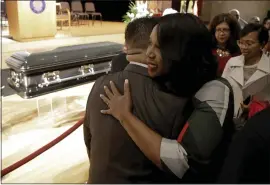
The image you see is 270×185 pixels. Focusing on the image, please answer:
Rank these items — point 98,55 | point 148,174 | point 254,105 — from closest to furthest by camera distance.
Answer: point 148,174, point 254,105, point 98,55

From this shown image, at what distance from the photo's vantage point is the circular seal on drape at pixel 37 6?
754cm

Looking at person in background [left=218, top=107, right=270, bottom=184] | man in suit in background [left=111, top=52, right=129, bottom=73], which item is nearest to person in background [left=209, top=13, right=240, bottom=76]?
man in suit in background [left=111, top=52, right=129, bottom=73]

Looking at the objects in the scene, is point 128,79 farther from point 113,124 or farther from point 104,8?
point 104,8

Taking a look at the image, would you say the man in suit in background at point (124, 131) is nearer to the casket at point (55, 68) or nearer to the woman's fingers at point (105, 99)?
the woman's fingers at point (105, 99)

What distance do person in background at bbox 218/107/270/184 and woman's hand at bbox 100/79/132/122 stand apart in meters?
0.37

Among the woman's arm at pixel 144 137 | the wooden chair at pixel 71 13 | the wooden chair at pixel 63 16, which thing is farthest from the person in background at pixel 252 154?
the wooden chair at pixel 71 13

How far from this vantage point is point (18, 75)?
3.88 meters

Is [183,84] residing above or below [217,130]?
above

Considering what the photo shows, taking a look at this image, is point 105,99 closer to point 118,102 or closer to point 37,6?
point 118,102

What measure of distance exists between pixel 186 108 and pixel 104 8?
15.1 meters

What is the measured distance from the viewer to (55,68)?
411 centimetres

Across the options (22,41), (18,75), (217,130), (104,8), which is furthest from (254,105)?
(104,8)

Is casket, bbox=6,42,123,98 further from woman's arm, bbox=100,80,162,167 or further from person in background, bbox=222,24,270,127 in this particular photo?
woman's arm, bbox=100,80,162,167

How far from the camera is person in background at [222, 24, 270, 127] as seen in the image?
1944 mm
